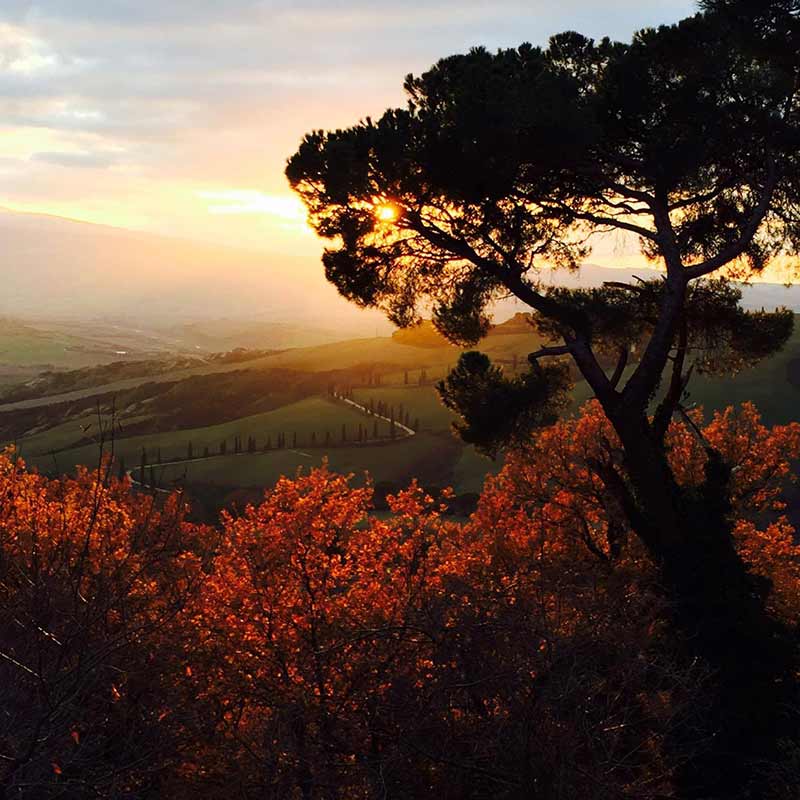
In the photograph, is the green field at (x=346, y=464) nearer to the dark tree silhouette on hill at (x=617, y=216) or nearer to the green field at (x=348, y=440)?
the green field at (x=348, y=440)

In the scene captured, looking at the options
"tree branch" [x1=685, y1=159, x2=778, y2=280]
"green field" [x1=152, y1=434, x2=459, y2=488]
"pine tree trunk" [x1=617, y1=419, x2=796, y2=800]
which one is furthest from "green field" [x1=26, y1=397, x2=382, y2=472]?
"tree branch" [x1=685, y1=159, x2=778, y2=280]

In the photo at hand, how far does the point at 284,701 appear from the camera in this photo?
1378 centimetres

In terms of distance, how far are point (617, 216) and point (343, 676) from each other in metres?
13.4

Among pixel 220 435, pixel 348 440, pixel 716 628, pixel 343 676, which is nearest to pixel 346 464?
pixel 348 440

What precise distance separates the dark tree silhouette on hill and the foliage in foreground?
53.6 inches

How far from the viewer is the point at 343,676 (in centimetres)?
1527

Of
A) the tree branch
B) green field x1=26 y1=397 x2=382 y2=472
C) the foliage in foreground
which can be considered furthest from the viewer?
green field x1=26 y1=397 x2=382 y2=472

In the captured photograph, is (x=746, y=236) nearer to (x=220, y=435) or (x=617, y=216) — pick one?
(x=617, y=216)

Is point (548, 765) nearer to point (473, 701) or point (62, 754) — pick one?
point (473, 701)

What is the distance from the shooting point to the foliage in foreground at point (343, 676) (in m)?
9.82

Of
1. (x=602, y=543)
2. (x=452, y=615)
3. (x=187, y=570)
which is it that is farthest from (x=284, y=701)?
(x=602, y=543)

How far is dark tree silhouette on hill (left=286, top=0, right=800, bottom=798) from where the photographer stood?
16.6m

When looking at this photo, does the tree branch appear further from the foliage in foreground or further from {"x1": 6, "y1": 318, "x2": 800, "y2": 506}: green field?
{"x1": 6, "y1": 318, "x2": 800, "y2": 506}: green field

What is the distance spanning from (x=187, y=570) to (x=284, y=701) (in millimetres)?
16998
